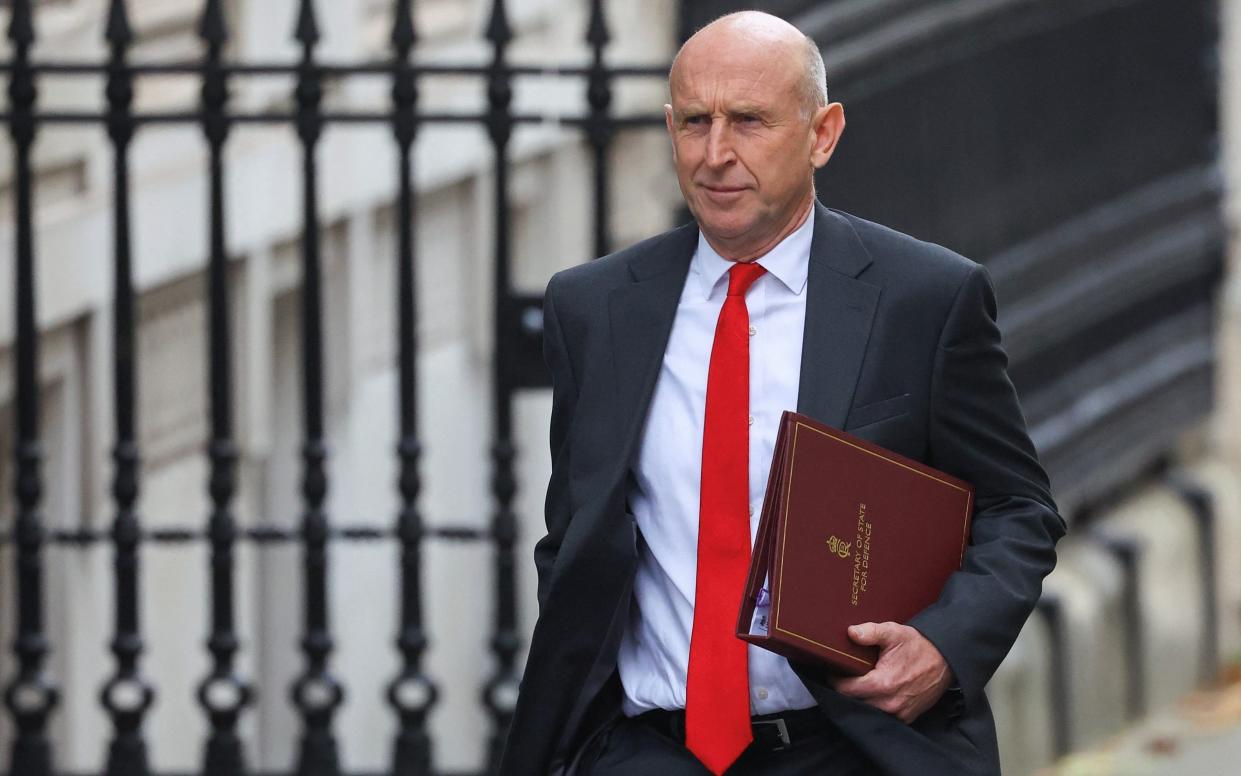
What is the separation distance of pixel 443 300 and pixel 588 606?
409 centimetres

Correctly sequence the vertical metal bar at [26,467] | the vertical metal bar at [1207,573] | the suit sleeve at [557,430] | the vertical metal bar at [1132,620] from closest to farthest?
the suit sleeve at [557,430]
the vertical metal bar at [26,467]
the vertical metal bar at [1132,620]
the vertical metal bar at [1207,573]

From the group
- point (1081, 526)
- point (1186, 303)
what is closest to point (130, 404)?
point (1081, 526)

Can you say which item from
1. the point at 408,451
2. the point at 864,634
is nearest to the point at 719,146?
the point at 864,634

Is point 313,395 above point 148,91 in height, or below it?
below

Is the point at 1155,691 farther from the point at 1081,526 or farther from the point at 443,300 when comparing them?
the point at 443,300

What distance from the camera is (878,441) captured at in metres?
3.15

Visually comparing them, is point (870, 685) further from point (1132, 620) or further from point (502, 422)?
point (1132, 620)

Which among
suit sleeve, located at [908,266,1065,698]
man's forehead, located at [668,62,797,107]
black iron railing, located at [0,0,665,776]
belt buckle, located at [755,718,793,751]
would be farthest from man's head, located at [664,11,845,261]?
black iron railing, located at [0,0,665,776]

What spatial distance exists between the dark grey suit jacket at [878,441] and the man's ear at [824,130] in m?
0.11

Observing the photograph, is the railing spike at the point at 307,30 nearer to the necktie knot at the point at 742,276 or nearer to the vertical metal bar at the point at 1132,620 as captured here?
the necktie knot at the point at 742,276

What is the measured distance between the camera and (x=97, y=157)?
6.38 metres

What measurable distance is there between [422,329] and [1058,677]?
7.36ft

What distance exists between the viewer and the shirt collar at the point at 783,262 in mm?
3209

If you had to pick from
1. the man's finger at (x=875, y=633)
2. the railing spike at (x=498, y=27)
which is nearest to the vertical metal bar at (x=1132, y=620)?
the railing spike at (x=498, y=27)
